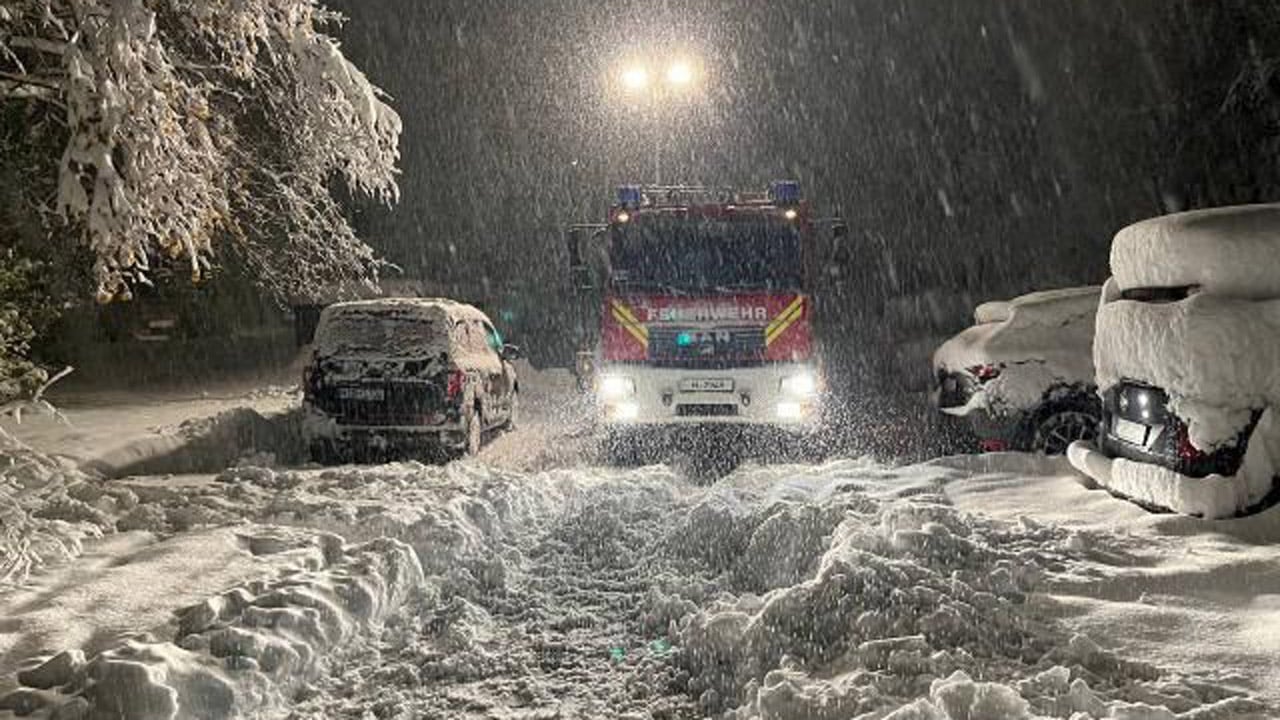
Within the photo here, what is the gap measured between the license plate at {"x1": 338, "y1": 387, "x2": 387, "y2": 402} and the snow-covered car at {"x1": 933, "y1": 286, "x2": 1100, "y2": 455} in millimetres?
6107

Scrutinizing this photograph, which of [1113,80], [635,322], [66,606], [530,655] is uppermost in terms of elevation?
[1113,80]

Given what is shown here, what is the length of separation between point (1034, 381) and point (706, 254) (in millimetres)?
3778

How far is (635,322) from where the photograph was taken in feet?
36.8

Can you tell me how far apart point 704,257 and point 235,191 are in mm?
5039

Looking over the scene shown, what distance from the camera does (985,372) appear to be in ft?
32.0

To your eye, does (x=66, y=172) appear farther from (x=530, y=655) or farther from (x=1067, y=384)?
(x=1067, y=384)

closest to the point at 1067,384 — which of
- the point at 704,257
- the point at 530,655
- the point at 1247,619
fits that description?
the point at 704,257

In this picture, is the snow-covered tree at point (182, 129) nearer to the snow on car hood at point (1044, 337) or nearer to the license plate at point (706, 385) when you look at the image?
the license plate at point (706, 385)

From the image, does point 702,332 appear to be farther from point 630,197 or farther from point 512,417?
→ point 512,417

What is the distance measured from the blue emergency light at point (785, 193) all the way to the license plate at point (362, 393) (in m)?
5.04

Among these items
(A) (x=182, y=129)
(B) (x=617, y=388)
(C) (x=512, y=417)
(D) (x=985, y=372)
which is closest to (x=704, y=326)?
(B) (x=617, y=388)

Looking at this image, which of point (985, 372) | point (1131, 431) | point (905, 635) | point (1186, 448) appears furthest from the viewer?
point (985, 372)

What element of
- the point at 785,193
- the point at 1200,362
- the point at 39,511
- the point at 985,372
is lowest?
the point at 39,511

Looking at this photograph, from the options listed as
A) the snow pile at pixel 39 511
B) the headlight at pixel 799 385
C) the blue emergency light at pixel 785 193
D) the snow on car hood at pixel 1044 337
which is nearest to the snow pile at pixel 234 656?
the snow pile at pixel 39 511
